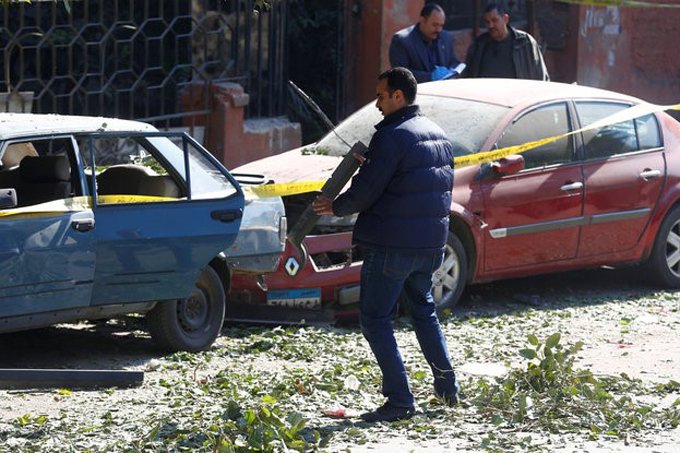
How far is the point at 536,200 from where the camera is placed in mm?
10711

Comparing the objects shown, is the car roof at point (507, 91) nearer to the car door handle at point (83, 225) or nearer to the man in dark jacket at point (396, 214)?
the man in dark jacket at point (396, 214)

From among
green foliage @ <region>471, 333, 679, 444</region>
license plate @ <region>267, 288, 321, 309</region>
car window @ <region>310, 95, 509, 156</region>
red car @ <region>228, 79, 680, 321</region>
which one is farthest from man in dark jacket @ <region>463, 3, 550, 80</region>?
green foliage @ <region>471, 333, 679, 444</region>

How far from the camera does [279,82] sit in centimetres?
1504

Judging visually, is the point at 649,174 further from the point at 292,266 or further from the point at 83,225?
the point at 83,225

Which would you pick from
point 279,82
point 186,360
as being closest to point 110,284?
point 186,360

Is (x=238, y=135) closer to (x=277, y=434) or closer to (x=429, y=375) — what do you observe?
(x=429, y=375)

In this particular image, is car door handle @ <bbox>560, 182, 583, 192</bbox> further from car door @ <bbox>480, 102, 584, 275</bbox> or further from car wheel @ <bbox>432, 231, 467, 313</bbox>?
car wheel @ <bbox>432, 231, 467, 313</bbox>

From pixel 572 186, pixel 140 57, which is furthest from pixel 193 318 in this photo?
pixel 140 57

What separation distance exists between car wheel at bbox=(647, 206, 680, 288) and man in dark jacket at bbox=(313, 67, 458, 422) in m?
4.68

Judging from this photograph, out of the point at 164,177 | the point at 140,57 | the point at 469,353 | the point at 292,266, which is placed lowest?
the point at 469,353

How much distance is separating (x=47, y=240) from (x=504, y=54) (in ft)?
20.2

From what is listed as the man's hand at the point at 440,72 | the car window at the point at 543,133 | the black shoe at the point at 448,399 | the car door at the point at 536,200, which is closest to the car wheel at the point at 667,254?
the car door at the point at 536,200

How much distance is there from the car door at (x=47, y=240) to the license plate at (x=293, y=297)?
1721 mm

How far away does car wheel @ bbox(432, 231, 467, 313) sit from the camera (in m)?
10.2
